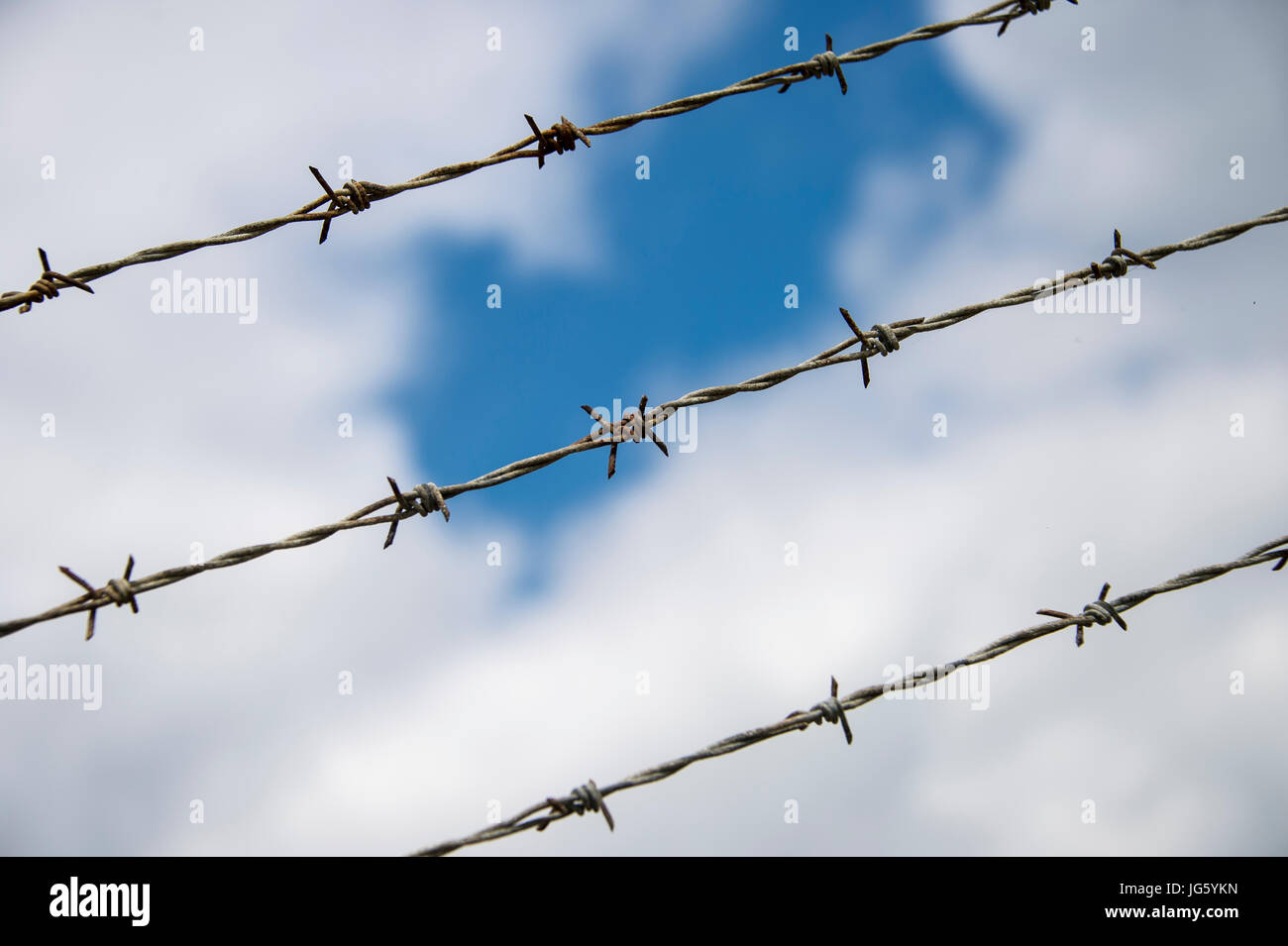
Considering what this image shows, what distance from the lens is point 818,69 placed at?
3.18 meters

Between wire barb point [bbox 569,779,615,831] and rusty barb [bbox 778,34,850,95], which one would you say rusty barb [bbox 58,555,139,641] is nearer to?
wire barb point [bbox 569,779,615,831]

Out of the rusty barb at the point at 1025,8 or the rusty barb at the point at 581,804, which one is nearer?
the rusty barb at the point at 581,804

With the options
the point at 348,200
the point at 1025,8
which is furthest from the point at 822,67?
the point at 348,200

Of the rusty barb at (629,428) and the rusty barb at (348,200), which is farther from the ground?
the rusty barb at (348,200)

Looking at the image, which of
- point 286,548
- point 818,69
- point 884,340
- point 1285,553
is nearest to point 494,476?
point 286,548

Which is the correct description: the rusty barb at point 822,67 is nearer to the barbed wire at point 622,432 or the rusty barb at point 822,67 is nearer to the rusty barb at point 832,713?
the barbed wire at point 622,432

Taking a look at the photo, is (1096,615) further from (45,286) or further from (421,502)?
(45,286)

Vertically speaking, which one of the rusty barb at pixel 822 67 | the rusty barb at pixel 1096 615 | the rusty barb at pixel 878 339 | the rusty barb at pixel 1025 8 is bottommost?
the rusty barb at pixel 1096 615

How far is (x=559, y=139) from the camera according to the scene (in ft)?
9.75

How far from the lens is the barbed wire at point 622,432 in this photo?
2.52 meters

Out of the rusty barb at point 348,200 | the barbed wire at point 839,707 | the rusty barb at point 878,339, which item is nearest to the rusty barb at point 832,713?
the barbed wire at point 839,707

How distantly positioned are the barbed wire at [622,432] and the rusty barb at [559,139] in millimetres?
823

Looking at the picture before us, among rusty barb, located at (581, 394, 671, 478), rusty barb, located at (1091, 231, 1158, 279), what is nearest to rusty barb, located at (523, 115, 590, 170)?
rusty barb, located at (581, 394, 671, 478)

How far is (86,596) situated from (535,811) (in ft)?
4.13
